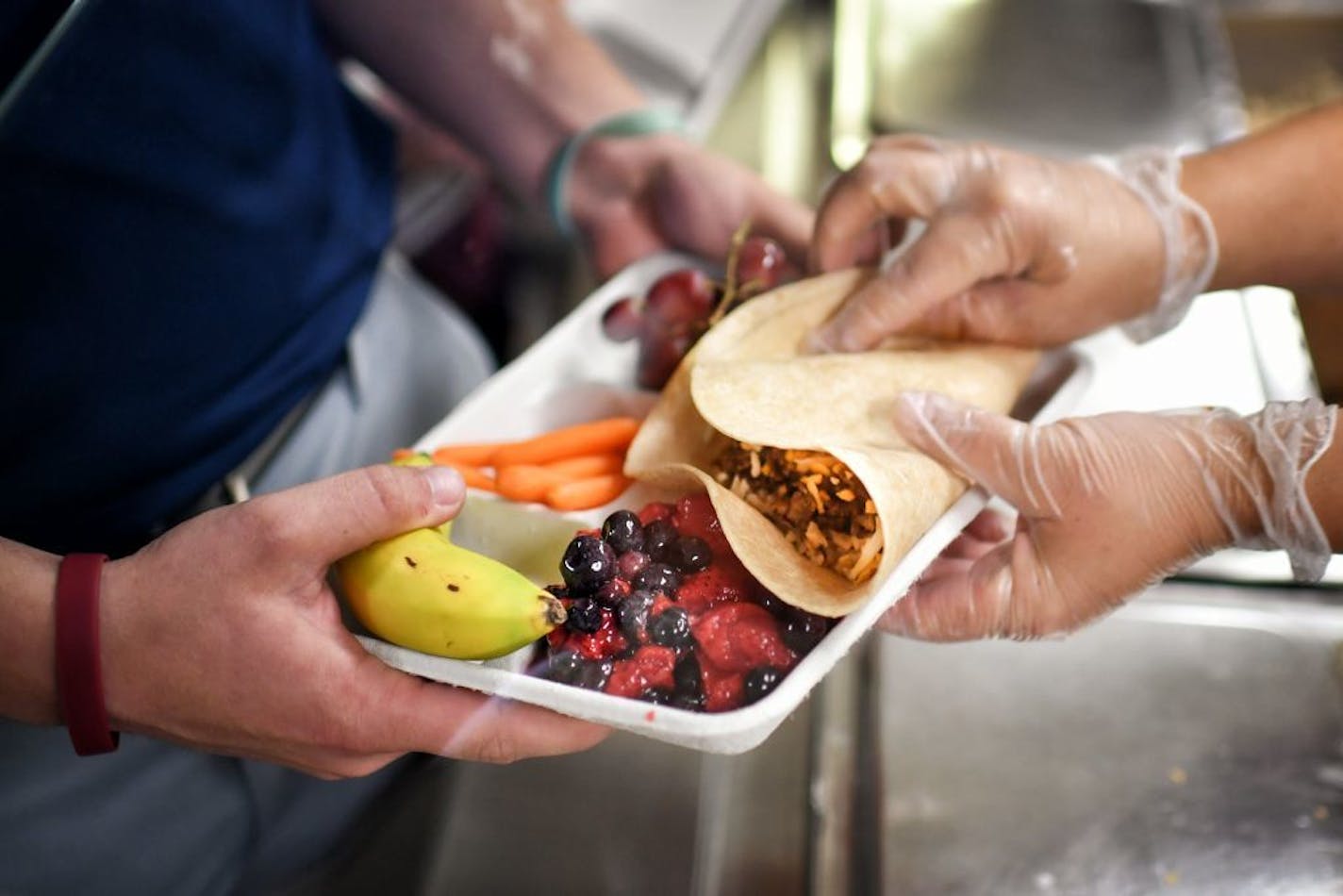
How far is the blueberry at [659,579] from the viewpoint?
90 cm

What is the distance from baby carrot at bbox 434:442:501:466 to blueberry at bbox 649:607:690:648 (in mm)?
417

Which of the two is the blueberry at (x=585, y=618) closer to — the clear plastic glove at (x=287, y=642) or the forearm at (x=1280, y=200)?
the clear plastic glove at (x=287, y=642)

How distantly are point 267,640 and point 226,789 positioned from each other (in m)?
0.50

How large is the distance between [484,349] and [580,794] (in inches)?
38.0

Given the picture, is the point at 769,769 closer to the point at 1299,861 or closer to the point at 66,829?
the point at 1299,861

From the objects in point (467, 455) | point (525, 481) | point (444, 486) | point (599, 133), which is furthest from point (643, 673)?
point (599, 133)

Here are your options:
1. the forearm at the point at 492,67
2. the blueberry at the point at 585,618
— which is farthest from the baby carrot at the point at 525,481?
the forearm at the point at 492,67

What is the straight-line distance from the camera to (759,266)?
1408 mm

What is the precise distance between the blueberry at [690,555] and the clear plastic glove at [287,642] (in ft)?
0.53

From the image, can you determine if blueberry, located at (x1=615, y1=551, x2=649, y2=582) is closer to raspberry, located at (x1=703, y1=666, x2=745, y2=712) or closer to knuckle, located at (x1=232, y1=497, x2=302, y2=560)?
raspberry, located at (x1=703, y1=666, x2=745, y2=712)

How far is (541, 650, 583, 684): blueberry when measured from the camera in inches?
34.2

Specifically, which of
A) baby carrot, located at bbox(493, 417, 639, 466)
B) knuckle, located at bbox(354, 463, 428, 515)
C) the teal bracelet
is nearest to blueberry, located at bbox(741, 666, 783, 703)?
knuckle, located at bbox(354, 463, 428, 515)

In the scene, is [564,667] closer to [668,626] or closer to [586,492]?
[668,626]

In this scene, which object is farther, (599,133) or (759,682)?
(599,133)
